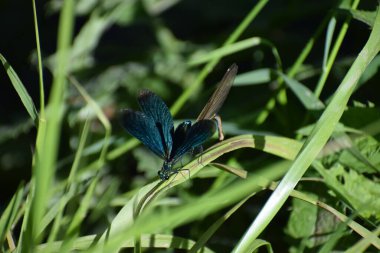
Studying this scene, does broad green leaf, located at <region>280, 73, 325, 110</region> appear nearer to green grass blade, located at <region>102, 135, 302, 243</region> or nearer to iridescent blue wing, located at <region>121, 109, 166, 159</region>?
green grass blade, located at <region>102, 135, 302, 243</region>

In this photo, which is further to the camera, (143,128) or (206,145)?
(206,145)

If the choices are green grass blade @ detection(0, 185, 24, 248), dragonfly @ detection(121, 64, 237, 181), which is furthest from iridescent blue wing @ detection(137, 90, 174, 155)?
green grass blade @ detection(0, 185, 24, 248)

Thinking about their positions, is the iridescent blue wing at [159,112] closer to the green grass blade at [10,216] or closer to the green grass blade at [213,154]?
the green grass blade at [213,154]

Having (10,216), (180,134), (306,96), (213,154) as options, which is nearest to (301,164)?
(213,154)

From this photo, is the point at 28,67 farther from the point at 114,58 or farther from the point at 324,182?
the point at 324,182

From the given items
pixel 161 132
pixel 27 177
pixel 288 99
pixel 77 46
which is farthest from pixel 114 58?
pixel 161 132

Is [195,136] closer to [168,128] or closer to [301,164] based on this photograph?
[168,128]
